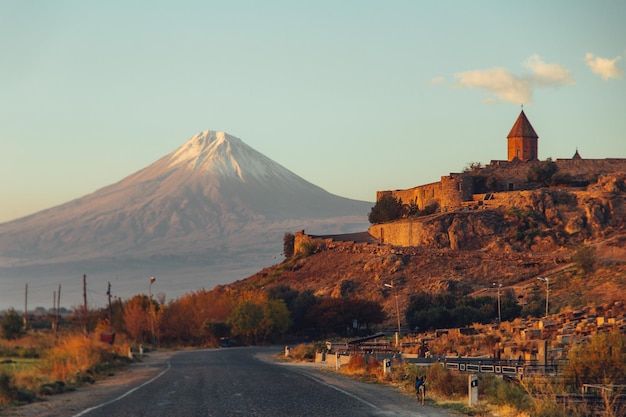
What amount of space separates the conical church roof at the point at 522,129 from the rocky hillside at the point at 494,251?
44.5 ft

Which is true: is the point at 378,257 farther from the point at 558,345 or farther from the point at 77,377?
the point at 77,377

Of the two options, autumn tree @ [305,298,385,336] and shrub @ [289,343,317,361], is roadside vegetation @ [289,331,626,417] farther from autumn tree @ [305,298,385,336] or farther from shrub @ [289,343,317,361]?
autumn tree @ [305,298,385,336]

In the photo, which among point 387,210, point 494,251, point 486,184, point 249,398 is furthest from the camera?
point 387,210

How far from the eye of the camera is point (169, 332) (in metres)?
102

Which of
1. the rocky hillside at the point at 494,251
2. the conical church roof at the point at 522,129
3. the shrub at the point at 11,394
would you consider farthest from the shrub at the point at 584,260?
the shrub at the point at 11,394

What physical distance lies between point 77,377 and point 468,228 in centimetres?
7970

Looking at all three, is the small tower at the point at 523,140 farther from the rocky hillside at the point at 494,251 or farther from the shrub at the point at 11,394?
the shrub at the point at 11,394

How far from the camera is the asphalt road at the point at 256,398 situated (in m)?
26.1

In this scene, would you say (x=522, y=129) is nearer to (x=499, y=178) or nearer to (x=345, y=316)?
(x=499, y=178)

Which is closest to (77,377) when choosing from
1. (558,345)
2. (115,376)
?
(115,376)

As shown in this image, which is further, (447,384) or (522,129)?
(522,129)

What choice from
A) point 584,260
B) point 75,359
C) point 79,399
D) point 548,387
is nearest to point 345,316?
point 584,260

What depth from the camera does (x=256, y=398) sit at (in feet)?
99.2

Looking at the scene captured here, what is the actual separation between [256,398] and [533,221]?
301ft
